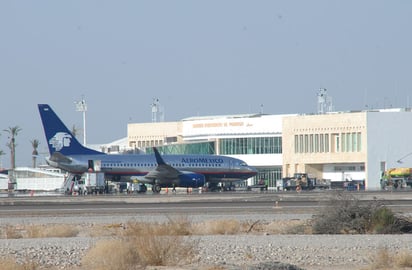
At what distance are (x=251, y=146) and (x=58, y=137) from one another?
110 feet

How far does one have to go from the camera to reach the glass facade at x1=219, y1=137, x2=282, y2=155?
119 metres

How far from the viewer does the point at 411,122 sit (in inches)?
4402

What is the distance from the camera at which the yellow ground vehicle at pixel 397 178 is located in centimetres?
9975

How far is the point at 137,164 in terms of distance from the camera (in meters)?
92.2

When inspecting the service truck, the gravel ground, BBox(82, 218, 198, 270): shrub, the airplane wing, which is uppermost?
the airplane wing

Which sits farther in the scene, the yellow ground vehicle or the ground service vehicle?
the yellow ground vehicle

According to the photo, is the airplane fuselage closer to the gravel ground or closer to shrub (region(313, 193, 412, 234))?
shrub (region(313, 193, 412, 234))

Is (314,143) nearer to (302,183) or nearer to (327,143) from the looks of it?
(327,143)

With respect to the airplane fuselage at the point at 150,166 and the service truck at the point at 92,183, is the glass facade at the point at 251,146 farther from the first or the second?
the service truck at the point at 92,183

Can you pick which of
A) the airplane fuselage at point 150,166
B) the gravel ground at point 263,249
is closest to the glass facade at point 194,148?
the airplane fuselage at point 150,166

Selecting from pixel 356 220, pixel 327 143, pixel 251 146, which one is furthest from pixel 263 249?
pixel 251 146

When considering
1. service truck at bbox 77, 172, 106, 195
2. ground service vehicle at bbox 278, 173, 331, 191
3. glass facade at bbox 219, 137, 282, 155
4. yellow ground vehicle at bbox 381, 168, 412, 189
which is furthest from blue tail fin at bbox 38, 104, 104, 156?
glass facade at bbox 219, 137, 282, 155

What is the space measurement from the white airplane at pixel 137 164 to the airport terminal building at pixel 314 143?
19.9m

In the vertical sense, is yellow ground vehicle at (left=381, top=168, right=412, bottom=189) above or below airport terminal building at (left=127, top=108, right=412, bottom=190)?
below
